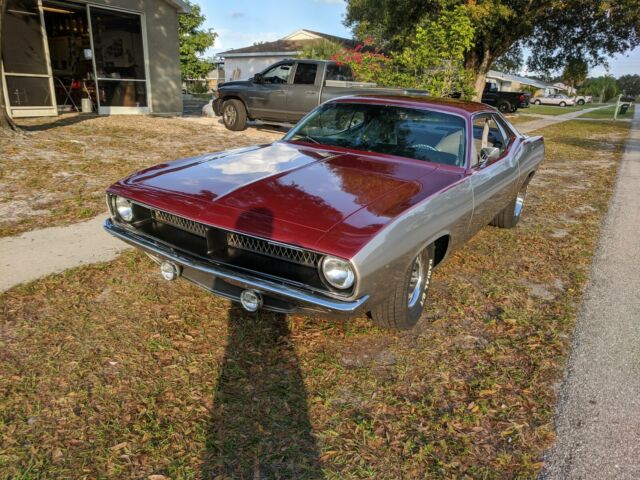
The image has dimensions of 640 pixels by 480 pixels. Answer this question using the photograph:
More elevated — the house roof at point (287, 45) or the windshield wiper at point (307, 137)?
the house roof at point (287, 45)

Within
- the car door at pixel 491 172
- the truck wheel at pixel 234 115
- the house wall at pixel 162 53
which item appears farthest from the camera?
the house wall at pixel 162 53

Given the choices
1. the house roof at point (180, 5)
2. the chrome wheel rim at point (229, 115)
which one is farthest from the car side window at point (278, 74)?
the house roof at point (180, 5)

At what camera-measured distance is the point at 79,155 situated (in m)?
7.86

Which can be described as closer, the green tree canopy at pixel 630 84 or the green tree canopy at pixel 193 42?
the green tree canopy at pixel 193 42

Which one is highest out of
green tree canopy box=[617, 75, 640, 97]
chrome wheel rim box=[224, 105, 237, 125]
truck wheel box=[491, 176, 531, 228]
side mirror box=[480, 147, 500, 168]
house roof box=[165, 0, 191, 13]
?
green tree canopy box=[617, 75, 640, 97]

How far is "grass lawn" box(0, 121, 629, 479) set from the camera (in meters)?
2.15

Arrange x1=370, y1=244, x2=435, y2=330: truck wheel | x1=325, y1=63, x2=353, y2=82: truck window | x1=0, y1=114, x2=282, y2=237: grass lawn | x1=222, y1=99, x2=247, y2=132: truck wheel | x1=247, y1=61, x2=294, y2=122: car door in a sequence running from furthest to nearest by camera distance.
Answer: x1=222, y1=99, x2=247, y2=132: truck wheel < x1=247, y1=61, x2=294, y2=122: car door < x1=325, y1=63, x2=353, y2=82: truck window < x1=0, y1=114, x2=282, y2=237: grass lawn < x1=370, y1=244, x2=435, y2=330: truck wheel

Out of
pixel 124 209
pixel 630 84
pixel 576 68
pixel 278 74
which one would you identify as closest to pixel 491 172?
pixel 124 209

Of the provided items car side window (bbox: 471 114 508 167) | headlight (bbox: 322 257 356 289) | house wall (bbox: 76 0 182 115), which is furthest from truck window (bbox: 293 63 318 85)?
headlight (bbox: 322 257 356 289)

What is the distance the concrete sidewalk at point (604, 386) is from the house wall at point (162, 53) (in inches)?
495

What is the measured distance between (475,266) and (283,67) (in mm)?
8855

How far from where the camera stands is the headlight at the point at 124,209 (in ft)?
10.6

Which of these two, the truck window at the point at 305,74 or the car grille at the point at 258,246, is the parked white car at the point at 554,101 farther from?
the car grille at the point at 258,246

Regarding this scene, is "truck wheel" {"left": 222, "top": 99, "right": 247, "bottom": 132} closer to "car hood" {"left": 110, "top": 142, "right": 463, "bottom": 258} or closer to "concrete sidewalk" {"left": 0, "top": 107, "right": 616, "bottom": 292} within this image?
"concrete sidewalk" {"left": 0, "top": 107, "right": 616, "bottom": 292}
